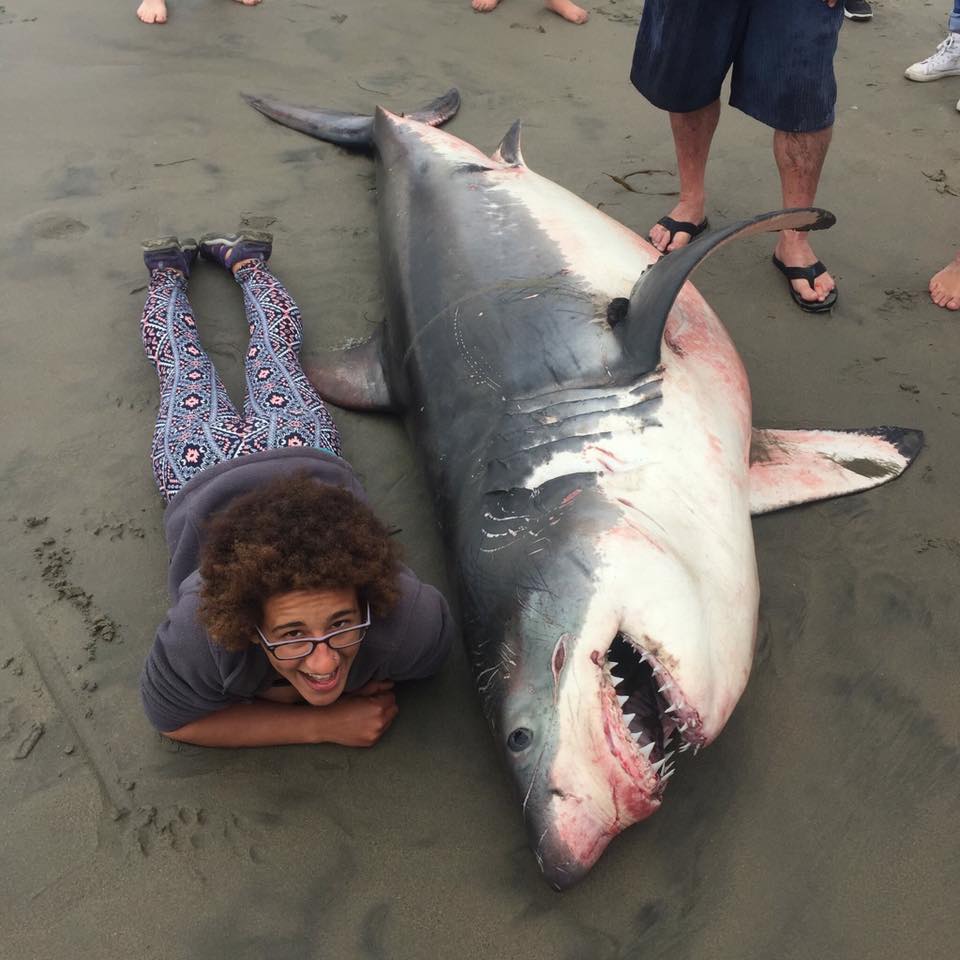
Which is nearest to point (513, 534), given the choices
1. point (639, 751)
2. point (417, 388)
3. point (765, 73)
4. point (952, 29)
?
point (639, 751)

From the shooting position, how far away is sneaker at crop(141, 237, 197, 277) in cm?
335

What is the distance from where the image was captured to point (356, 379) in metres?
3.02

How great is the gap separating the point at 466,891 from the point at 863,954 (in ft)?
2.78

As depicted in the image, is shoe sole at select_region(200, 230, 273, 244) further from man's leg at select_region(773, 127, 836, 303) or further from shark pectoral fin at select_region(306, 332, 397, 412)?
man's leg at select_region(773, 127, 836, 303)

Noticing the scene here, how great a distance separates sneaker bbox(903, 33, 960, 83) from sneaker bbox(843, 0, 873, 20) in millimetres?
760

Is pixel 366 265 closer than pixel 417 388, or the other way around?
pixel 417 388

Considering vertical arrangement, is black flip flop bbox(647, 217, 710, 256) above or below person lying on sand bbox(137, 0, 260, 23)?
below

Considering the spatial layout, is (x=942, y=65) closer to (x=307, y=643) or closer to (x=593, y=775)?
(x=593, y=775)

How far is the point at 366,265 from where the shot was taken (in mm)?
3746

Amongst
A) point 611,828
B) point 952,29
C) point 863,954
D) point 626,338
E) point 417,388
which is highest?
point 952,29

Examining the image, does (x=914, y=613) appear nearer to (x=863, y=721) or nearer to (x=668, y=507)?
(x=863, y=721)

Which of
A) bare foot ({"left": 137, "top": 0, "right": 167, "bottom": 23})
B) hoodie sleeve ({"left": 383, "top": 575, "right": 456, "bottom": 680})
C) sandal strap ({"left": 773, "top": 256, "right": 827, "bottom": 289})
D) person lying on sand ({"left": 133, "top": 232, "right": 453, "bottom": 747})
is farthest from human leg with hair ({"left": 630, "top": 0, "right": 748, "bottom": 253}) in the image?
bare foot ({"left": 137, "top": 0, "right": 167, "bottom": 23})

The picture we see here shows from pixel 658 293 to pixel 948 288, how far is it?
5.81 ft

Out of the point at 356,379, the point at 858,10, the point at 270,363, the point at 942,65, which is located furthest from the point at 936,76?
the point at 270,363
